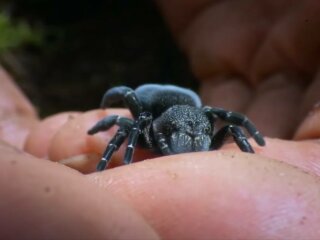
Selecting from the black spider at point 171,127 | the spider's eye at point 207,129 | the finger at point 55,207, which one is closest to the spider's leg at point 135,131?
the black spider at point 171,127

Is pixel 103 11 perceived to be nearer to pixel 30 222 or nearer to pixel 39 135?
pixel 39 135

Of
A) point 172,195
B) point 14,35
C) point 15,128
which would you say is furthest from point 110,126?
point 14,35

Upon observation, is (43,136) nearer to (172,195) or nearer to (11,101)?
(11,101)

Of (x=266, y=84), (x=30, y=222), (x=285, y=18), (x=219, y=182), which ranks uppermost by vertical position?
(x=30, y=222)

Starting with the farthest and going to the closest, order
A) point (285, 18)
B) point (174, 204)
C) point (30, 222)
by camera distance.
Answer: point (285, 18) < point (174, 204) < point (30, 222)

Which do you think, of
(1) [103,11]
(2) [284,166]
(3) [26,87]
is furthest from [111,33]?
(2) [284,166]

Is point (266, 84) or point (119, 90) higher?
point (119, 90)

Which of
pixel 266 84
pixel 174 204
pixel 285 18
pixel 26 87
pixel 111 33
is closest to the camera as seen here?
pixel 174 204

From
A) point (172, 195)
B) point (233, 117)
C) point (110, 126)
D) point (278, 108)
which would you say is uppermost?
point (172, 195)

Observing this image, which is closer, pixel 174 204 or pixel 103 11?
pixel 174 204
